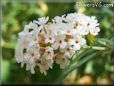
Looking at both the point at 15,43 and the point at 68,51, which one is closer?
the point at 68,51

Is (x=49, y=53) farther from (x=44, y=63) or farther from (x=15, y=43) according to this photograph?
(x=15, y=43)

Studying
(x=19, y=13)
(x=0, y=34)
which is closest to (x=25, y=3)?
(x=19, y=13)

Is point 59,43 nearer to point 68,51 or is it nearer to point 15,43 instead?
point 68,51


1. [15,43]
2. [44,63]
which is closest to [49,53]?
[44,63]

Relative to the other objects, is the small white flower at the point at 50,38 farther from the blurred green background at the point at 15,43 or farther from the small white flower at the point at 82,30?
the blurred green background at the point at 15,43

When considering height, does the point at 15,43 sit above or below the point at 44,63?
below

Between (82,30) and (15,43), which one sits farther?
(15,43)

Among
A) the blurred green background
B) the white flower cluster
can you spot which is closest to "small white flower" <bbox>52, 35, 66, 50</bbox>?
the white flower cluster

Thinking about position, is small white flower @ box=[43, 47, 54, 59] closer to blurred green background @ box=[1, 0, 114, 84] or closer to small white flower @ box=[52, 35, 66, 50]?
small white flower @ box=[52, 35, 66, 50]

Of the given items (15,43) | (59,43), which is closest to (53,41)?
(59,43)
